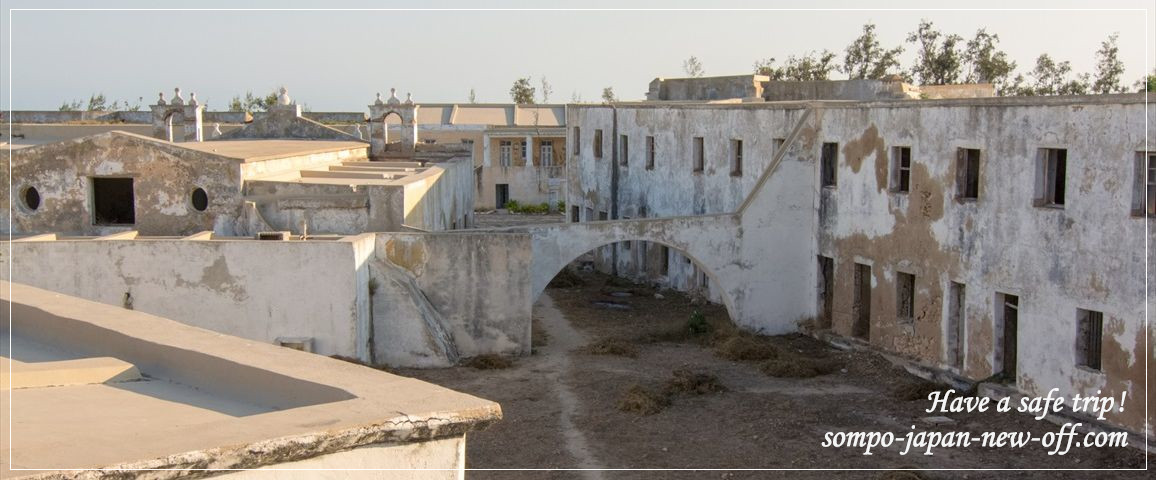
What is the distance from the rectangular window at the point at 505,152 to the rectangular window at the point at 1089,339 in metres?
30.2

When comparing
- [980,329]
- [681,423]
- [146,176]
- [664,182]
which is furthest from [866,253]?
[146,176]

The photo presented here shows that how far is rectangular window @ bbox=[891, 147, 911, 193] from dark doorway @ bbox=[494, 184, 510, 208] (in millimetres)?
24996

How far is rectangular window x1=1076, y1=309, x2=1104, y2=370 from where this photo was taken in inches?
616

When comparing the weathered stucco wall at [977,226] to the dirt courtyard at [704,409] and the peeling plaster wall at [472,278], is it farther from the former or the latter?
the peeling plaster wall at [472,278]

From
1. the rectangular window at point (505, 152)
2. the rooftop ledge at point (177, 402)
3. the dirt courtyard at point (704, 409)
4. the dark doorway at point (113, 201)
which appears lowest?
the dirt courtyard at point (704, 409)

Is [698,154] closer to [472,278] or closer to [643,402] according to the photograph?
[472,278]

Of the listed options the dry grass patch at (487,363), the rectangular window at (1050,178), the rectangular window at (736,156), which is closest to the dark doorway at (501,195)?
the rectangular window at (736,156)

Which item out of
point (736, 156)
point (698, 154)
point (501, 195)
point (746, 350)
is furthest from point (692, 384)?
point (501, 195)

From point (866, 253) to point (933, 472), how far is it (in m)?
6.62

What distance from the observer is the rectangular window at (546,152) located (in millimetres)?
44625

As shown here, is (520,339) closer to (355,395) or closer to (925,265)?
(925,265)

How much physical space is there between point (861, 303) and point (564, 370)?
17.4 ft

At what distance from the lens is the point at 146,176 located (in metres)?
20.3

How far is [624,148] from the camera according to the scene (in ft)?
99.1
